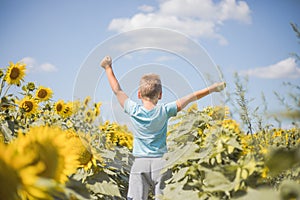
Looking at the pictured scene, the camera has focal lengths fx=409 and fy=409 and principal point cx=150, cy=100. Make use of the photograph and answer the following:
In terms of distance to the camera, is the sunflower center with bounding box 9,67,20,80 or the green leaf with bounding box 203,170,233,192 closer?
the green leaf with bounding box 203,170,233,192

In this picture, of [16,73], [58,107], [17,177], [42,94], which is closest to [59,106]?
[58,107]

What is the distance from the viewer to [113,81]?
312 centimetres

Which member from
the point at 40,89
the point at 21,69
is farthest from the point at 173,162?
the point at 40,89

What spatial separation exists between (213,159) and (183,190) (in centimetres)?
29

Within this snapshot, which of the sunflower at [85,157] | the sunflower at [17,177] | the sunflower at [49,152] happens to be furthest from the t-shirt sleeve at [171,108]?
the sunflower at [17,177]

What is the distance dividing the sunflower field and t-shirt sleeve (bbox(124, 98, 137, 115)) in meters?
0.30

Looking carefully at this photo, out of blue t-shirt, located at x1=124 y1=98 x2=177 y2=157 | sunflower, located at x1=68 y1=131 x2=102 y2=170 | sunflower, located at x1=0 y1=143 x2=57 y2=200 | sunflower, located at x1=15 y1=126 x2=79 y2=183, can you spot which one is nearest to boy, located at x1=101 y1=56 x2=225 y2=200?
blue t-shirt, located at x1=124 y1=98 x2=177 y2=157

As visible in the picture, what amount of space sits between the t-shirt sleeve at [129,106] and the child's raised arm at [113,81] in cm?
3

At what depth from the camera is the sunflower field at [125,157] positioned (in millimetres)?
650

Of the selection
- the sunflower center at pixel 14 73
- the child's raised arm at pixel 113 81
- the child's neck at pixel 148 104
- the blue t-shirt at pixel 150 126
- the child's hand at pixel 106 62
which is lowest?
the blue t-shirt at pixel 150 126

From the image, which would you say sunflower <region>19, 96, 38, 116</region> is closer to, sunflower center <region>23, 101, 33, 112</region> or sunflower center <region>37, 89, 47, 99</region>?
sunflower center <region>23, 101, 33, 112</region>

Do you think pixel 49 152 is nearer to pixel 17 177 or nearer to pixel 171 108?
pixel 17 177

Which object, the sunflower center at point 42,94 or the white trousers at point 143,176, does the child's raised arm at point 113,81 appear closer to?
the white trousers at point 143,176

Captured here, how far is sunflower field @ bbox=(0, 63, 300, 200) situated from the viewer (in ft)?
2.13
